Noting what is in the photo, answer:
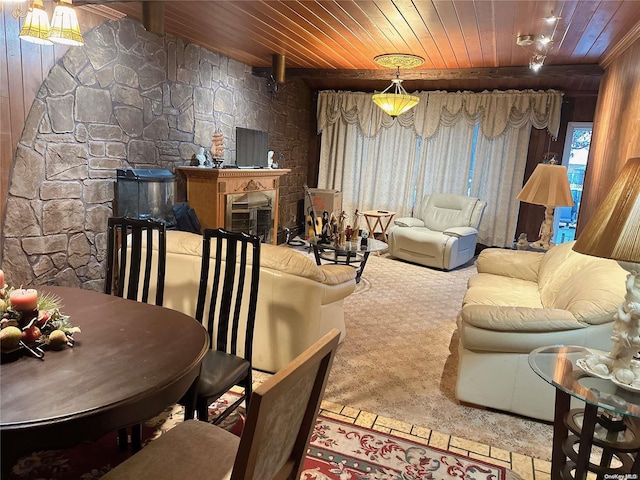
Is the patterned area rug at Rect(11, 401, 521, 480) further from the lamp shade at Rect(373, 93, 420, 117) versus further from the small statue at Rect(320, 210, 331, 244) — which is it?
the lamp shade at Rect(373, 93, 420, 117)

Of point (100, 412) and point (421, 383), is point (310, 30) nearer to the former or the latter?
point (421, 383)

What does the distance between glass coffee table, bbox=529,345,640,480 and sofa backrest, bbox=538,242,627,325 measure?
1.51ft

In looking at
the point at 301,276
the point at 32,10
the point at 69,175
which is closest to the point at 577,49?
the point at 301,276

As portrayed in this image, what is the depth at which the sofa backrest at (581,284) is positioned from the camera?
90.0 inches

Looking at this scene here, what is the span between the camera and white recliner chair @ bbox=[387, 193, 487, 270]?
5.66m

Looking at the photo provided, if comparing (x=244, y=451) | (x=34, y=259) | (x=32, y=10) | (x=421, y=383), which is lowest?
(x=421, y=383)

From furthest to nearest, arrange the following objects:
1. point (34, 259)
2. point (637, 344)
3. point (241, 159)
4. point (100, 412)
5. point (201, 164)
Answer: point (241, 159), point (201, 164), point (34, 259), point (637, 344), point (100, 412)

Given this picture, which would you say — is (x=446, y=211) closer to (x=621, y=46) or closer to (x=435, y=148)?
(x=435, y=148)

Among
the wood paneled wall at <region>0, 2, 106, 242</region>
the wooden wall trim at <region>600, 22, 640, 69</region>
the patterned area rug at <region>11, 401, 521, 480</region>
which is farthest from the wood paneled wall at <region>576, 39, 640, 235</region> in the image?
the wood paneled wall at <region>0, 2, 106, 242</region>

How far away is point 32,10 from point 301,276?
2.00 metres

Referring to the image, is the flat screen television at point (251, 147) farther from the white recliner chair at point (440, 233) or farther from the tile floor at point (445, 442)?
the tile floor at point (445, 442)

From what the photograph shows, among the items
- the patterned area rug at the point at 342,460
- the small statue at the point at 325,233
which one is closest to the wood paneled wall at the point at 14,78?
the patterned area rug at the point at 342,460

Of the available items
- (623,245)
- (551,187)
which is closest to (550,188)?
(551,187)

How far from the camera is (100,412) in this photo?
1.16m
